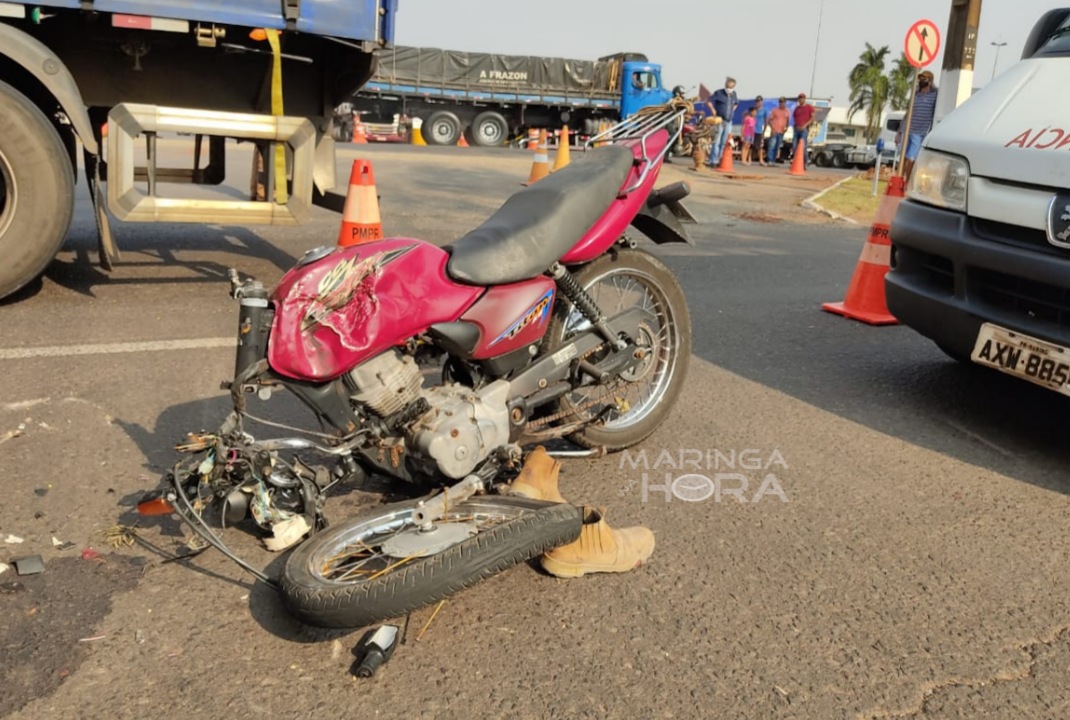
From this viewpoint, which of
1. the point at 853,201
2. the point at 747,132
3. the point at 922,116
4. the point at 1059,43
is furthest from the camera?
the point at 747,132

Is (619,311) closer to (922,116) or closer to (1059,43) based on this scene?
(1059,43)

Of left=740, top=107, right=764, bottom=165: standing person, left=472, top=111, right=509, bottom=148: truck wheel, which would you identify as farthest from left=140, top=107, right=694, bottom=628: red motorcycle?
left=472, top=111, right=509, bottom=148: truck wheel

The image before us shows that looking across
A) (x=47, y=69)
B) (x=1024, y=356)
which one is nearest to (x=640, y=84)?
(x=47, y=69)

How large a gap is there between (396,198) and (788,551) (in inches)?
376

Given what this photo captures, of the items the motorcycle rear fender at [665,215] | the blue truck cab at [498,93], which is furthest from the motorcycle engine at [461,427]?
the blue truck cab at [498,93]

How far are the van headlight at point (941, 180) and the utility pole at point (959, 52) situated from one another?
6041 mm

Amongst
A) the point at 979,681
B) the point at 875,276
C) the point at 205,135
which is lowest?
the point at 979,681

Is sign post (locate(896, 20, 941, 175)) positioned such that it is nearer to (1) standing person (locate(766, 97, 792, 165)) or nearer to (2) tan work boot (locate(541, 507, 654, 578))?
(2) tan work boot (locate(541, 507, 654, 578))

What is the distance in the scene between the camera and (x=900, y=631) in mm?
2678

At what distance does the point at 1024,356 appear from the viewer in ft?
12.5

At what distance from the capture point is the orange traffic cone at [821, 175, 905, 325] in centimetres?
631

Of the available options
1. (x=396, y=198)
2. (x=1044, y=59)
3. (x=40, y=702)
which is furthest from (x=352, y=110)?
(x=40, y=702)

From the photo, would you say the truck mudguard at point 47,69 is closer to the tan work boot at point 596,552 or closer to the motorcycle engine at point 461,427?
the motorcycle engine at point 461,427

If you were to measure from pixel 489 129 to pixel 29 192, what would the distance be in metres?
28.3
